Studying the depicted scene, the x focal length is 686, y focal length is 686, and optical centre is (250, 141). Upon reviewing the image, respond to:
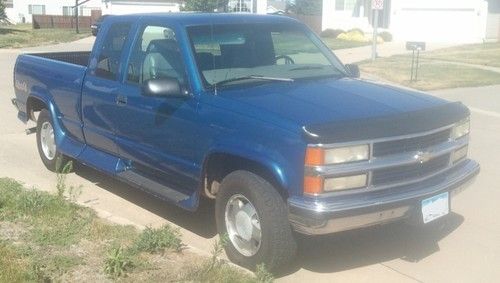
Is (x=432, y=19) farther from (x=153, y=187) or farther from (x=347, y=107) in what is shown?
(x=347, y=107)

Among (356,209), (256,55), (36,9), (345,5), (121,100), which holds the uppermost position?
(345,5)

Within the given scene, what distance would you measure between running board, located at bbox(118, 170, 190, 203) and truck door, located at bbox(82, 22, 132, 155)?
Answer: 1.13 ft

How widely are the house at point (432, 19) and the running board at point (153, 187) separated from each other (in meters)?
27.7

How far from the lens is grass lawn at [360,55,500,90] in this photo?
16422mm

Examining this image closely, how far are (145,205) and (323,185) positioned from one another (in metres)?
2.68

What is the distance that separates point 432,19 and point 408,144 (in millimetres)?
29151

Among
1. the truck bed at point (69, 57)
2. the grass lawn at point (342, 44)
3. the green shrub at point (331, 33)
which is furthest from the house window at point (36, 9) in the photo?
the truck bed at point (69, 57)

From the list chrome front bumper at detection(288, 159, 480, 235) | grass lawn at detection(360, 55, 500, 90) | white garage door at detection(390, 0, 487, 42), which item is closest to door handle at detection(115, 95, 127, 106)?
chrome front bumper at detection(288, 159, 480, 235)

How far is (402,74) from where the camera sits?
18.2 meters

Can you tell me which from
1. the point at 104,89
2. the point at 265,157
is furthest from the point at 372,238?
the point at 104,89

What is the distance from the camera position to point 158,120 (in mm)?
5453

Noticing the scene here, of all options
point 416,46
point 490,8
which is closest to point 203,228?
point 416,46

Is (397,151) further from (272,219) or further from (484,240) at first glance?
(484,240)

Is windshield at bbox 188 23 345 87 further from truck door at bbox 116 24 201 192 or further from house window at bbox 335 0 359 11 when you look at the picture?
house window at bbox 335 0 359 11
